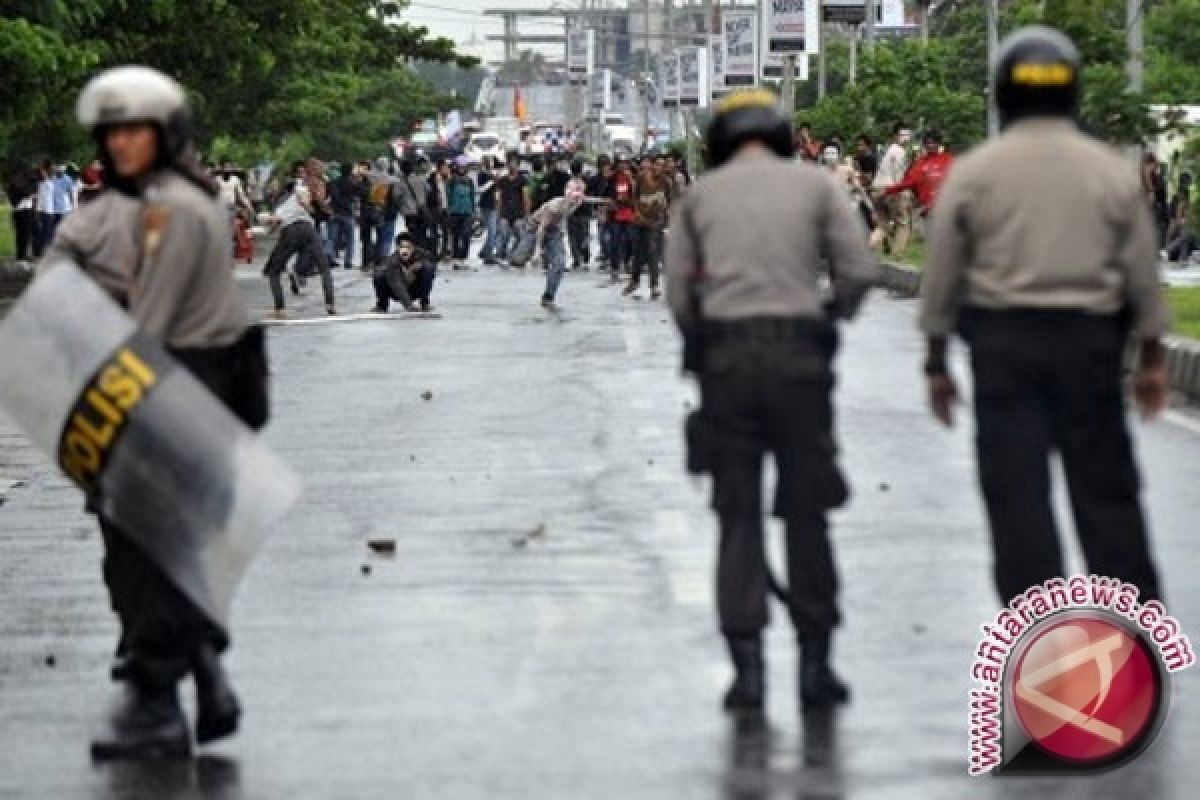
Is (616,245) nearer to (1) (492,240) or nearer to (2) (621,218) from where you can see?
(2) (621,218)

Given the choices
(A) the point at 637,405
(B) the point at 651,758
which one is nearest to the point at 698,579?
(B) the point at 651,758

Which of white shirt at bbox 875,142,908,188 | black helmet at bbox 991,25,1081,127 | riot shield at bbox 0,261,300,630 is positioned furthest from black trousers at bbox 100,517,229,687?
white shirt at bbox 875,142,908,188

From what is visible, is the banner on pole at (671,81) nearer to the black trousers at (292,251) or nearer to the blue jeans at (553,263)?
the blue jeans at (553,263)

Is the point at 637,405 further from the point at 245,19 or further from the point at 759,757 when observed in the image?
the point at 245,19

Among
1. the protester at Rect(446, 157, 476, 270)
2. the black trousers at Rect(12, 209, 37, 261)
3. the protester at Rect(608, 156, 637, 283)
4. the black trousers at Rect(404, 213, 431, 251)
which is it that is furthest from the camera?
the protester at Rect(446, 157, 476, 270)

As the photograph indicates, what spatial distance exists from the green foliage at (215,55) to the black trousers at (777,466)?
26321 millimetres

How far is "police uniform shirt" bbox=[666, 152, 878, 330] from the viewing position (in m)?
10.4

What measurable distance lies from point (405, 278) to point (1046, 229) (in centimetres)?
2844

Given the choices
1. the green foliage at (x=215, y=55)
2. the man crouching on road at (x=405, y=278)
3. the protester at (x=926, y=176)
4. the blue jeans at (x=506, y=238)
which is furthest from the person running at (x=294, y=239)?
the blue jeans at (x=506, y=238)

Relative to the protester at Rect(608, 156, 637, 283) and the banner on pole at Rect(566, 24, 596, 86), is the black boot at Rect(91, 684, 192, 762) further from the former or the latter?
the banner on pole at Rect(566, 24, 596, 86)

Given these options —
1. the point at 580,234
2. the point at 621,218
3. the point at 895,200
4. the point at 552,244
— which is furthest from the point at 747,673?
the point at 580,234

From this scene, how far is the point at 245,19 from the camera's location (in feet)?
160

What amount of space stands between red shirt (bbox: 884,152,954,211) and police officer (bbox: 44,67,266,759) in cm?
3357

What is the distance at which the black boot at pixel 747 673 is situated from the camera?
1055 centimetres
